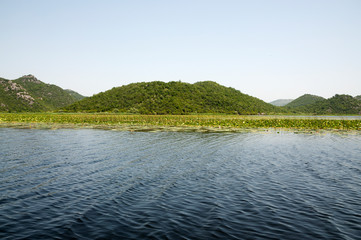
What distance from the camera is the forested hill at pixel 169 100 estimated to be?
154625mm

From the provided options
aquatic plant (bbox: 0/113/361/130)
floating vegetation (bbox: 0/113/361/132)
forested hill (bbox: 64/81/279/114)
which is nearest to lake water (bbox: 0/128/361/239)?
floating vegetation (bbox: 0/113/361/132)

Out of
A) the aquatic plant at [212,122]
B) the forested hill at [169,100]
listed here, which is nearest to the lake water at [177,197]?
the aquatic plant at [212,122]

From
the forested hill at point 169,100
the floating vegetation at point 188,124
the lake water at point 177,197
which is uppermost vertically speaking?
the forested hill at point 169,100

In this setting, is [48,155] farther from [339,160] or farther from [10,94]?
[10,94]

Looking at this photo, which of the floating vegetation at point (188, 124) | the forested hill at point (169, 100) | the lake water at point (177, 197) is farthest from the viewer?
the forested hill at point (169, 100)

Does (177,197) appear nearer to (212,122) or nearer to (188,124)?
(188,124)

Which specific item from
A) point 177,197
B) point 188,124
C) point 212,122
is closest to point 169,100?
point 212,122

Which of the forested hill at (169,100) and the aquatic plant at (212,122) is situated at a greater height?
the forested hill at (169,100)

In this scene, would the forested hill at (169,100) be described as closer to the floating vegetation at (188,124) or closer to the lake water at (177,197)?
the floating vegetation at (188,124)

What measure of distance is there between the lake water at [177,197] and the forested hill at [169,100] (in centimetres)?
12240

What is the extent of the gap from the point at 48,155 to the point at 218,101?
160838 mm

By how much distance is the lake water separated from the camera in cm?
850

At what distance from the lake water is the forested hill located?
122403mm

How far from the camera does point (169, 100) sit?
164 metres
